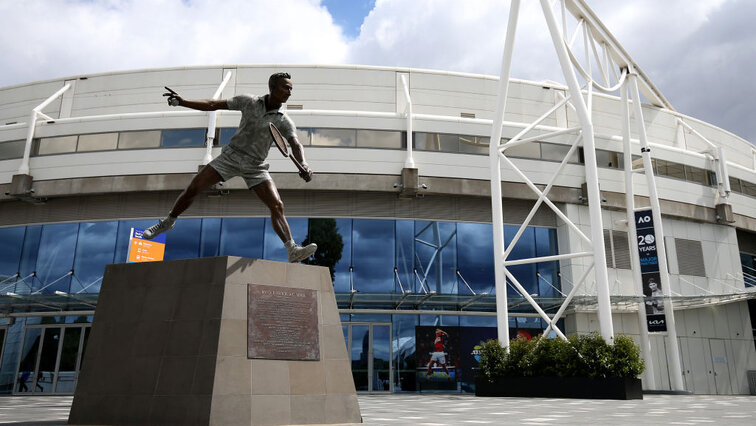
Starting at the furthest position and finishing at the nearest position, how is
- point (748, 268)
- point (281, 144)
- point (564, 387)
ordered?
point (748, 268) → point (564, 387) → point (281, 144)

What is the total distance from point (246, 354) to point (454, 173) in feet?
63.3

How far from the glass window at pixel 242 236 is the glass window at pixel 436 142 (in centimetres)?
801

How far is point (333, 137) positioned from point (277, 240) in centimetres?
532

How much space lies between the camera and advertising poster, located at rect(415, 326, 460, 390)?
23.8 meters

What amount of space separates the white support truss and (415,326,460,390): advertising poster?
3.78 metres

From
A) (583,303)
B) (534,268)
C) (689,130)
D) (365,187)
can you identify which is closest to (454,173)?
(365,187)

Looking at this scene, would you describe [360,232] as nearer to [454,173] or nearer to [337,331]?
[454,173]

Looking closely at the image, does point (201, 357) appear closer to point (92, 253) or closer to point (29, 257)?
point (92, 253)

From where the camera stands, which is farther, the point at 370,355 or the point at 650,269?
the point at 650,269

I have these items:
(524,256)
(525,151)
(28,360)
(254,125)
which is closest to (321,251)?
(524,256)

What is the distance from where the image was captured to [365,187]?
24.8 m

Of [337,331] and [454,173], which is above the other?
[454,173]

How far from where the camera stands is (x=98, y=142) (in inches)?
1024

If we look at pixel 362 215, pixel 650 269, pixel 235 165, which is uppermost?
pixel 362 215
